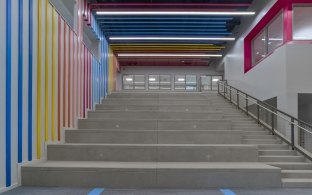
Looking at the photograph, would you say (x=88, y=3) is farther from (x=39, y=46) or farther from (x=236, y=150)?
(x=236, y=150)

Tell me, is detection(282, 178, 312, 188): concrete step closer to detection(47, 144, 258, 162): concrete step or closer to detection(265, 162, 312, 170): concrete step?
detection(265, 162, 312, 170): concrete step

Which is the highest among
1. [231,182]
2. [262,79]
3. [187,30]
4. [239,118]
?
[187,30]

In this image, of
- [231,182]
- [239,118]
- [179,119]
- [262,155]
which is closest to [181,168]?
[231,182]

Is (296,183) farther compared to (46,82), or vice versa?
(46,82)

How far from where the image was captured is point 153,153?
7727mm

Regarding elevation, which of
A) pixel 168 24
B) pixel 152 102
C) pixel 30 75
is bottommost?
pixel 152 102

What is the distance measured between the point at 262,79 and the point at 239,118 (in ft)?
4.91

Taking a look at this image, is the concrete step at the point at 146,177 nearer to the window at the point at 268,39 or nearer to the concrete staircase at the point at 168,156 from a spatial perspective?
the concrete staircase at the point at 168,156

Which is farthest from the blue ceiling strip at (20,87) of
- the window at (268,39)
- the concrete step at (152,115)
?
the window at (268,39)

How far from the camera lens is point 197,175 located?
6.58 m

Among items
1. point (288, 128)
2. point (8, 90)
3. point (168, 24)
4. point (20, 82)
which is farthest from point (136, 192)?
point (168, 24)

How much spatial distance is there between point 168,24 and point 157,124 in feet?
18.2

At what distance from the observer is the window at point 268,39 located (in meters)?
11.4

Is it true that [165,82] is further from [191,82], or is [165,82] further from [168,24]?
[168,24]
